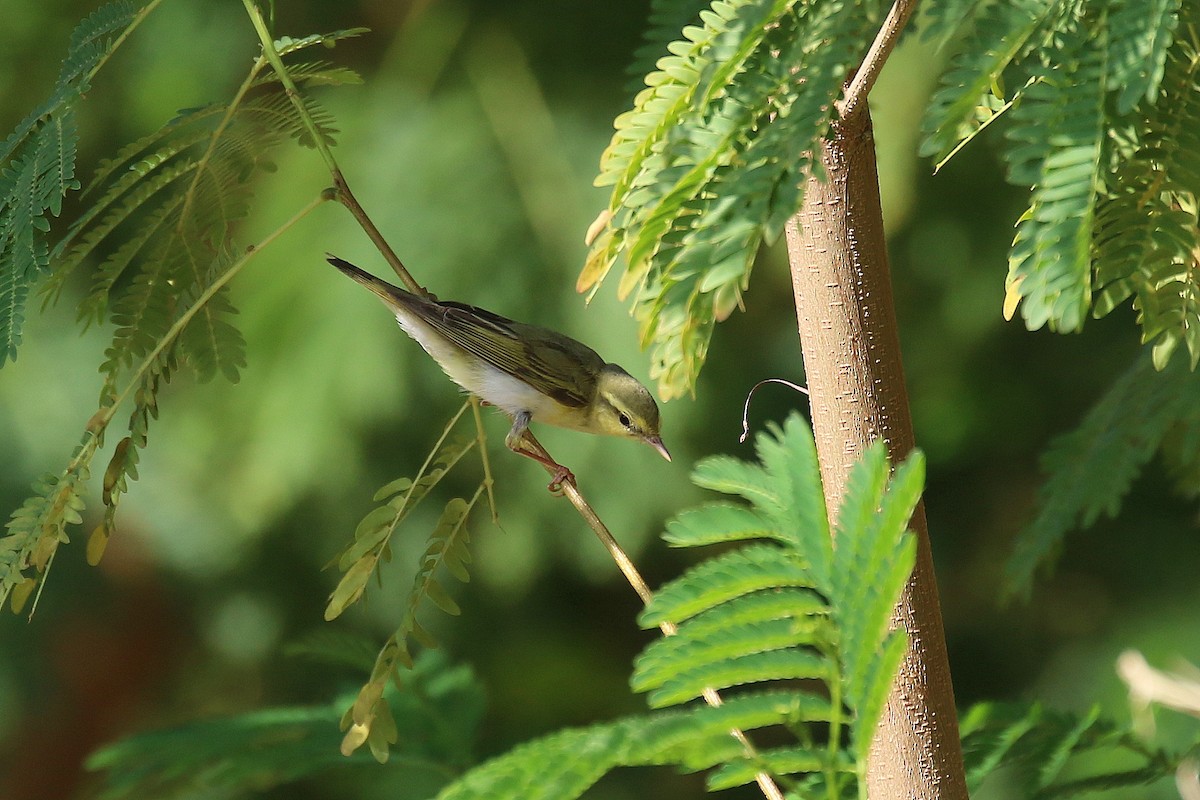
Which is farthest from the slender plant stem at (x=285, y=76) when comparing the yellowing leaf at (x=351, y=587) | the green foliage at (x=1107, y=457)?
the green foliage at (x=1107, y=457)

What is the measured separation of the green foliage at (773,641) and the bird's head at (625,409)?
1.70 metres

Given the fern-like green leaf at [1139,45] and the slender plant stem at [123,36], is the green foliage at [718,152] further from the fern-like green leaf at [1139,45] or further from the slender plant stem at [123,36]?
the slender plant stem at [123,36]

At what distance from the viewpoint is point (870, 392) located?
99cm

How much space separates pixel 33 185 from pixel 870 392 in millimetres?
742

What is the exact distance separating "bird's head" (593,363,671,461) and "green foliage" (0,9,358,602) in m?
1.20

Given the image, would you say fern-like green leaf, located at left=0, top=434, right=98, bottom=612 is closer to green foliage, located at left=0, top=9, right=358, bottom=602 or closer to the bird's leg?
green foliage, located at left=0, top=9, right=358, bottom=602

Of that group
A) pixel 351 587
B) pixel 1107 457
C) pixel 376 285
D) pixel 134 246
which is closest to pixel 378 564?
pixel 351 587

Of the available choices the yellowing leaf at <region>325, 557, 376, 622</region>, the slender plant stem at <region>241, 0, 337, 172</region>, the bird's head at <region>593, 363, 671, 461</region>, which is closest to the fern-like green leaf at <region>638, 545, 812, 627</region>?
the yellowing leaf at <region>325, 557, 376, 622</region>

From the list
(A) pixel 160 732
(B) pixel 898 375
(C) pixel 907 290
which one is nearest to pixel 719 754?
(B) pixel 898 375

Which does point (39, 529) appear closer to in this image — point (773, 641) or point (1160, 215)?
point (773, 641)

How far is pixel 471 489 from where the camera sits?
10.8 ft

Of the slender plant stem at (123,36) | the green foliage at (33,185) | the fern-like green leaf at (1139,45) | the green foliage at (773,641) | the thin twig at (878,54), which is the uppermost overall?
the slender plant stem at (123,36)

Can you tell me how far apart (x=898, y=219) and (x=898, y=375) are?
2.24 meters

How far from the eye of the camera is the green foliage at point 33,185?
41.4 inches
